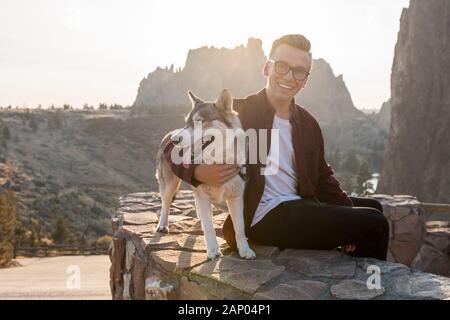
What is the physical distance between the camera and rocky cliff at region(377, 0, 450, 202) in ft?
90.1

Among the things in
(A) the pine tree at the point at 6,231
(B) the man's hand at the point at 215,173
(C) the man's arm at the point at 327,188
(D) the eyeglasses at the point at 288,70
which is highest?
(D) the eyeglasses at the point at 288,70

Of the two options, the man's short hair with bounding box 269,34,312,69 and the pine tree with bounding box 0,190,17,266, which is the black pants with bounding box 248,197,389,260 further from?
the pine tree with bounding box 0,190,17,266

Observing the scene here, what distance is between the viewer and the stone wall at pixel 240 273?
9.01 feet

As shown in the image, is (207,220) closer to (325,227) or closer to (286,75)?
(325,227)

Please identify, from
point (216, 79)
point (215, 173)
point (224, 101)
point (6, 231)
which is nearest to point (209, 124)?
point (224, 101)

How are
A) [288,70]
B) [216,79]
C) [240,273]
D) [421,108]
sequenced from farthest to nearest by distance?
[216,79], [421,108], [288,70], [240,273]

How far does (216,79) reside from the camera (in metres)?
116

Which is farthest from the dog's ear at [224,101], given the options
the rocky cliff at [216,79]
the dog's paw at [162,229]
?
the rocky cliff at [216,79]

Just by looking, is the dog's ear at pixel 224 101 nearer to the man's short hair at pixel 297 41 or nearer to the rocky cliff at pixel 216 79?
the man's short hair at pixel 297 41

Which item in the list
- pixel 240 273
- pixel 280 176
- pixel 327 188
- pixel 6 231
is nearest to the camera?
pixel 240 273

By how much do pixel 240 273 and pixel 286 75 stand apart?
142cm

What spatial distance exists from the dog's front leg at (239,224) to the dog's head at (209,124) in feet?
1.31

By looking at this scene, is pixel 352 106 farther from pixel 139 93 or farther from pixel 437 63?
pixel 437 63
